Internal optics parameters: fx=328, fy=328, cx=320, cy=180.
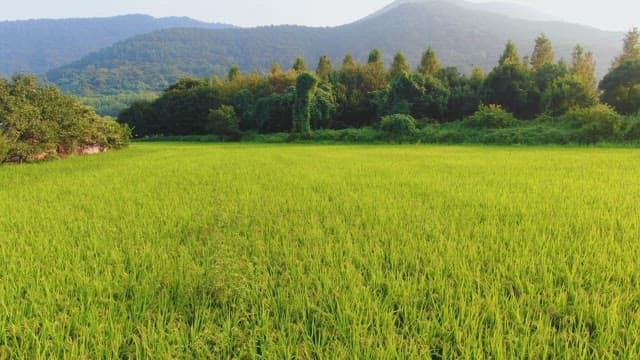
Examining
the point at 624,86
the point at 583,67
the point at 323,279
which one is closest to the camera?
the point at 323,279

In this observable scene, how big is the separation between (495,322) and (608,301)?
2.03 feet

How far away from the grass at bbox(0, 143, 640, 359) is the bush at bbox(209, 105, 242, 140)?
26.6 m

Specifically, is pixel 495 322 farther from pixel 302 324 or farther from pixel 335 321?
pixel 302 324

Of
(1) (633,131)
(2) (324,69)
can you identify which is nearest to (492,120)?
(1) (633,131)

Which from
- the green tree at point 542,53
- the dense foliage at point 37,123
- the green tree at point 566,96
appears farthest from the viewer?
the green tree at point 542,53

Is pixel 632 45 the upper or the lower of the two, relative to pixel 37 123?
upper

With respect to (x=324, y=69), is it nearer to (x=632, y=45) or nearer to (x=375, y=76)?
(x=375, y=76)

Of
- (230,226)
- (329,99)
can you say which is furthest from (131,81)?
(230,226)

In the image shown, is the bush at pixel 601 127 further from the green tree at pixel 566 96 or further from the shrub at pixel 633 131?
the green tree at pixel 566 96

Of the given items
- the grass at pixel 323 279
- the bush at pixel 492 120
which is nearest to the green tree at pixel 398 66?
the bush at pixel 492 120

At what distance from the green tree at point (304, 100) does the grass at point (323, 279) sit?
25.0 meters

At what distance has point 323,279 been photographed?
176cm

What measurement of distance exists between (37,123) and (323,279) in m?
10.5

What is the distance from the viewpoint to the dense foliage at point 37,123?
8.27 m
